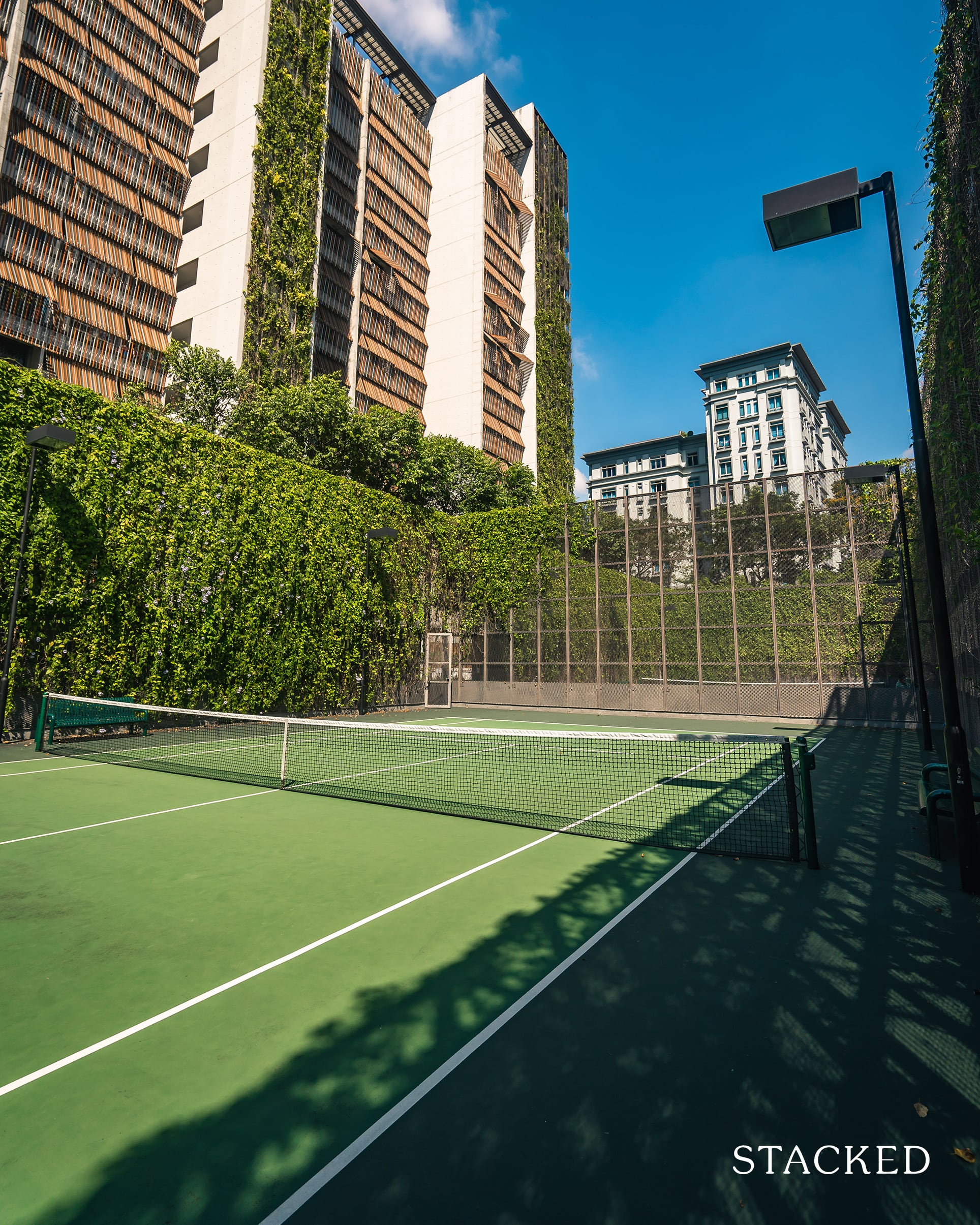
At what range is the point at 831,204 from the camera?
545 centimetres

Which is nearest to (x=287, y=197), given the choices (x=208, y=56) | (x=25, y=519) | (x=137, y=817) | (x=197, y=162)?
(x=197, y=162)

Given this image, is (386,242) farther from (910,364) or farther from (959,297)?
(910,364)

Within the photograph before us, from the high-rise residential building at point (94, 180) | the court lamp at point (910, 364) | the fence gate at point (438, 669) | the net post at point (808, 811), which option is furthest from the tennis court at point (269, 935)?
the high-rise residential building at point (94, 180)

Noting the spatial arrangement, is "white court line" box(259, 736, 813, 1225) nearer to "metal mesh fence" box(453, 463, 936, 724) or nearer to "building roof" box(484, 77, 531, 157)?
"metal mesh fence" box(453, 463, 936, 724)

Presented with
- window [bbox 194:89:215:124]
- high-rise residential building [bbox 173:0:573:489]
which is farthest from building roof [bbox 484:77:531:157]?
window [bbox 194:89:215:124]

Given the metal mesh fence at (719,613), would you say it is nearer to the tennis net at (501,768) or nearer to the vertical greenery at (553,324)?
the tennis net at (501,768)

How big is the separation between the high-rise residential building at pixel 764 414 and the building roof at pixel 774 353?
Answer: 0.08 meters

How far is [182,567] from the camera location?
50.5ft

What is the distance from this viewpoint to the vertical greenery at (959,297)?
6.45 metres

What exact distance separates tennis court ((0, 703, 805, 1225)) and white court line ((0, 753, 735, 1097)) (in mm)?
15

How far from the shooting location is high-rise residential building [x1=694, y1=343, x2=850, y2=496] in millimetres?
72062

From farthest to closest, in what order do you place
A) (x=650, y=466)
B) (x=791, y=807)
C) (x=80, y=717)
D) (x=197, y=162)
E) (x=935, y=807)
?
(x=650, y=466), (x=197, y=162), (x=80, y=717), (x=935, y=807), (x=791, y=807)

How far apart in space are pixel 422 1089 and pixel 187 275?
160 feet

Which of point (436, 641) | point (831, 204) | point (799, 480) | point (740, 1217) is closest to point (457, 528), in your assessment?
point (436, 641)
